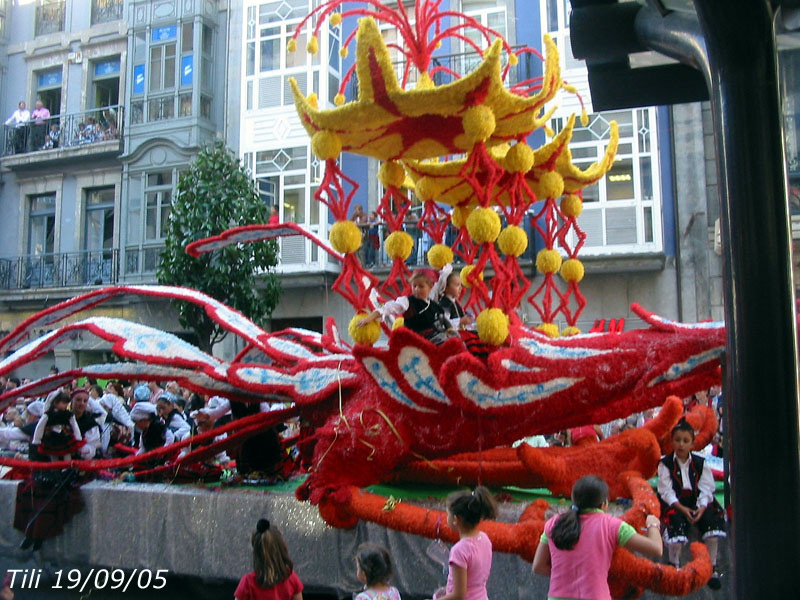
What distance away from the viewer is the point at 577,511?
2969 mm

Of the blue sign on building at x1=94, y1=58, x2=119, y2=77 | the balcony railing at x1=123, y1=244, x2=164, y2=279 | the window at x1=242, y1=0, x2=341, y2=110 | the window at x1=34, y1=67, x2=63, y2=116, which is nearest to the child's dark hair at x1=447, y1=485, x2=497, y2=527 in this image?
the window at x1=242, y1=0, x2=341, y2=110

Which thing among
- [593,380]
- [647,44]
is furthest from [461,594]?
[647,44]

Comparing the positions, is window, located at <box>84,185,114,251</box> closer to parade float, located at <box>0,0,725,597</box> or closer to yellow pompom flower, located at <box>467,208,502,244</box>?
parade float, located at <box>0,0,725,597</box>

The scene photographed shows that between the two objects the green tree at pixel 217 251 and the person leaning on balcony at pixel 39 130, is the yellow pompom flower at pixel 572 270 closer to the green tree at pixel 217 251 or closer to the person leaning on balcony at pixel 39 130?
the green tree at pixel 217 251

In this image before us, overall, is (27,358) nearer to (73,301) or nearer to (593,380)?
(73,301)

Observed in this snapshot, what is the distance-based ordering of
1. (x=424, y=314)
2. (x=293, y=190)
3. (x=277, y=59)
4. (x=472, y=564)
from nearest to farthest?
(x=472, y=564)
(x=424, y=314)
(x=293, y=190)
(x=277, y=59)

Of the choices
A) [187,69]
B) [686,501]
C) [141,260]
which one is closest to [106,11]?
[187,69]

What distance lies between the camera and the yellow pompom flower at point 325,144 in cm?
513

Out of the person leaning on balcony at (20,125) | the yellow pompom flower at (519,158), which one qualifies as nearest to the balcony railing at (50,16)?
the person leaning on balcony at (20,125)

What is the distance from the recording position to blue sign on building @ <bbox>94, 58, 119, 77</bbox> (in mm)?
18609

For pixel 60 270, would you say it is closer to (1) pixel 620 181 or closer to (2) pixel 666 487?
(1) pixel 620 181

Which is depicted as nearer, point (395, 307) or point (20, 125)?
point (395, 307)

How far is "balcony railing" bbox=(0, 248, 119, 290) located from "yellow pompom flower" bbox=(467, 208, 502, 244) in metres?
14.0

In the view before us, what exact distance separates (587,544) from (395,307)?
2406mm
